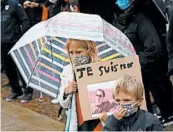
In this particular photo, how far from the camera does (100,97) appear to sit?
391 centimetres

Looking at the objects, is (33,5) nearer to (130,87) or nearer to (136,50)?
(136,50)

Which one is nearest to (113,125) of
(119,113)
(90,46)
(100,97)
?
(119,113)

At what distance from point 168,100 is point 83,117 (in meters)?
2.35

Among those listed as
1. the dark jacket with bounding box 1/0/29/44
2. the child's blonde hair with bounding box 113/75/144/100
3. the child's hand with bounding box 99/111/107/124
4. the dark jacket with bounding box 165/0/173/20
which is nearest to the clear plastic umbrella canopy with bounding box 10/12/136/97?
the child's hand with bounding box 99/111/107/124

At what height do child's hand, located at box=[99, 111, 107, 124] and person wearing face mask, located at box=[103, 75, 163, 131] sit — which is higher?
person wearing face mask, located at box=[103, 75, 163, 131]

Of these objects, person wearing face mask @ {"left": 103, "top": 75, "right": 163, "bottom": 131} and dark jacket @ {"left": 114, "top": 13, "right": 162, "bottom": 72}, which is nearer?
person wearing face mask @ {"left": 103, "top": 75, "right": 163, "bottom": 131}

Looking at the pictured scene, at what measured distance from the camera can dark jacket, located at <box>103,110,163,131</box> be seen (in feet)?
10.9

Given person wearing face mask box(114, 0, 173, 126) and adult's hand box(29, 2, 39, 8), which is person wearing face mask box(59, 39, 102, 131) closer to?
person wearing face mask box(114, 0, 173, 126)

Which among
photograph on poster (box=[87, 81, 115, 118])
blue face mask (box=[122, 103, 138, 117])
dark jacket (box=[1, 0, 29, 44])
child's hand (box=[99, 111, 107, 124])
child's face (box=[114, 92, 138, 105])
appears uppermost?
child's face (box=[114, 92, 138, 105])

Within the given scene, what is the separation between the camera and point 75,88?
3988 mm

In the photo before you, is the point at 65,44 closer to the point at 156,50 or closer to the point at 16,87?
the point at 156,50

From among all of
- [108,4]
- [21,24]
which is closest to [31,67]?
[108,4]

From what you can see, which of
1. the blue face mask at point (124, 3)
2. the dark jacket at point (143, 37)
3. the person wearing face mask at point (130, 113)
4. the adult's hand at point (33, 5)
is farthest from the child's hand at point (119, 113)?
the adult's hand at point (33, 5)

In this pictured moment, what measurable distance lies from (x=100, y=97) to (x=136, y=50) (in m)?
1.76
